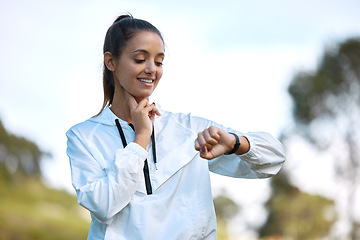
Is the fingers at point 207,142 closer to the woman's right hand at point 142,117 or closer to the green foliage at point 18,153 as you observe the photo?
the woman's right hand at point 142,117

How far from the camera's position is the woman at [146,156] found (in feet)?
5.58

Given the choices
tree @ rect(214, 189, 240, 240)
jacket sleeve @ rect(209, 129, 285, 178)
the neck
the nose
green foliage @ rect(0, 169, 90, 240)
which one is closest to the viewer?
jacket sleeve @ rect(209, 129, 285, 178)

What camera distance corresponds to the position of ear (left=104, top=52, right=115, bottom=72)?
207 cm

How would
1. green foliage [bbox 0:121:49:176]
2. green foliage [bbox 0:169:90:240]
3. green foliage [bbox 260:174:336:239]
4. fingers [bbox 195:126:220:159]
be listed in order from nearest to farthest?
fingers [bbox 195:126:220:159], green foliage [bbox 0:169:90:240], green foliage [bbox 0:121:49:176], green foliage [bbox 260:174:336:239]

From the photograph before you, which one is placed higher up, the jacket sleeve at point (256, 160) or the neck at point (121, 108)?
the neck at point (121, 108)

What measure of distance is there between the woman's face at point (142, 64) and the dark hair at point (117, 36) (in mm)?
31

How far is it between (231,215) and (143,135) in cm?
1709

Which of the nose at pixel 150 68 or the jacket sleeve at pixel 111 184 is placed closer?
the jacket sleeve at pixel 111 184

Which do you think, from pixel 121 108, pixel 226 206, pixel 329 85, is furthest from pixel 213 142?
pixel 226 206

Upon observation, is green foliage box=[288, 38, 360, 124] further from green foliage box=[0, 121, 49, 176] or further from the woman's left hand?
the woman's left hand

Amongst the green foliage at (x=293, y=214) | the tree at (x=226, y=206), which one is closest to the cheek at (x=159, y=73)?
the green foliage at (x=293, y=214)

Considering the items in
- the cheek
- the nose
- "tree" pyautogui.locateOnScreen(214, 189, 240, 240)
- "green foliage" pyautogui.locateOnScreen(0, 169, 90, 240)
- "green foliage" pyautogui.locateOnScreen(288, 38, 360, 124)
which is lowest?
"tree" pyautogui.locateOnScreen(214, 189, 240, 240)

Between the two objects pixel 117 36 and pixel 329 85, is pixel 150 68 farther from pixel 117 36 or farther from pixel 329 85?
pixel 329 85

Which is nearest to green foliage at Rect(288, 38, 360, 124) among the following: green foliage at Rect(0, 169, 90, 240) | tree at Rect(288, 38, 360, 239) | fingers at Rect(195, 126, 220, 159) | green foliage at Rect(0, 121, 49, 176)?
tree at Rect(288, 38, 360, 239)
